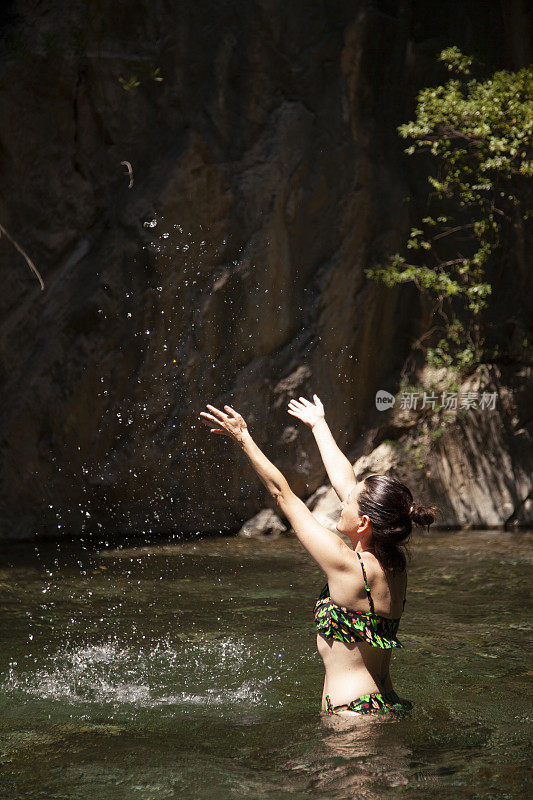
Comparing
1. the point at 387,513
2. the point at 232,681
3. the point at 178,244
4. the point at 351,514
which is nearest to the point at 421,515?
the point at 387,513

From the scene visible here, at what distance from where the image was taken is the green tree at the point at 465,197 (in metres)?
8.64

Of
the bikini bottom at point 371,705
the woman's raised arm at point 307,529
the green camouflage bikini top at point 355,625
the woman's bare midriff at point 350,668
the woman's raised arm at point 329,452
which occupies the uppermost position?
the woman's raised arm at point 329,452

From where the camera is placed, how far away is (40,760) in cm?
337

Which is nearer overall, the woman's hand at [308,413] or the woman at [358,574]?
the woman at [358,574]

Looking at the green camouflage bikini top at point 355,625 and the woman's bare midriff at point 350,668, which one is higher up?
the green camouflage bikini top at point 355,625

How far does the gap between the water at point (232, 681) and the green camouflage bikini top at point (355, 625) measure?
0.99 feet

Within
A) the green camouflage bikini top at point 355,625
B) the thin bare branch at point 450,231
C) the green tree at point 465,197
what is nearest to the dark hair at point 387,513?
the green camouflage bikini top at point 355,625

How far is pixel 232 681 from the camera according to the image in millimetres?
4527

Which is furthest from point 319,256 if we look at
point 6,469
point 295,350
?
point 6,469

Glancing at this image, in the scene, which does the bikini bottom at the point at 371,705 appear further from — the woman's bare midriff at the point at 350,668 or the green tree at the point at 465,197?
the green tree at the point at 465,197

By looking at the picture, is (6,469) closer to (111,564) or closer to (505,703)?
(111,564)

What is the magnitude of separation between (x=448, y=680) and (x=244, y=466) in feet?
15.2

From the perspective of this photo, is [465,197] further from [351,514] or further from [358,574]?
[358,574]

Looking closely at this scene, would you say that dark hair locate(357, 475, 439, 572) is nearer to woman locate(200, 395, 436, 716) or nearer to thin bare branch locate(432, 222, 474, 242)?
woman locate(200, 395, 436, 716)
